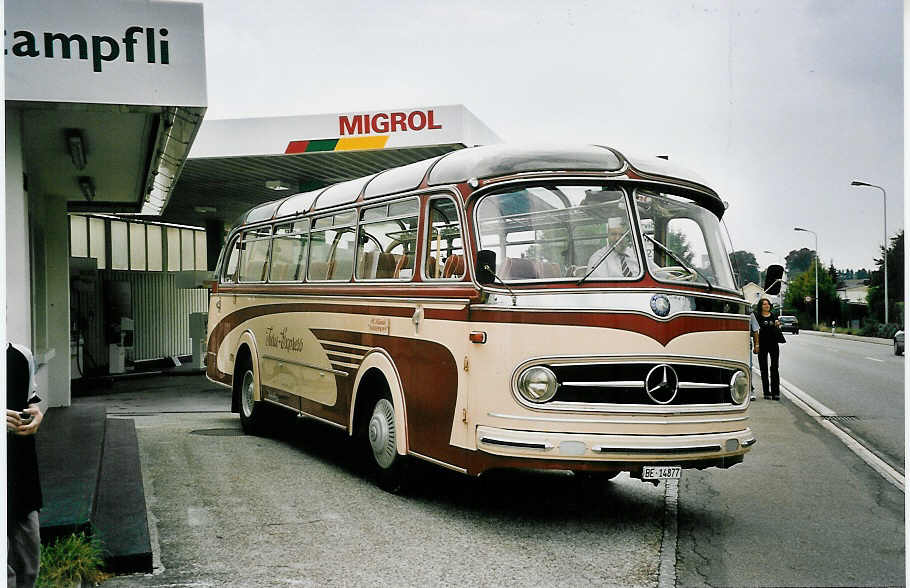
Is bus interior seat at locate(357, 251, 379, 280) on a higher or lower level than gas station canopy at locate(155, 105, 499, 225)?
lower

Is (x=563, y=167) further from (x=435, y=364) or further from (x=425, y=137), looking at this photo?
(x=425, y=137)

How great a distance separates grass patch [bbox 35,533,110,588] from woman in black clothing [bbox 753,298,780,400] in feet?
40.2

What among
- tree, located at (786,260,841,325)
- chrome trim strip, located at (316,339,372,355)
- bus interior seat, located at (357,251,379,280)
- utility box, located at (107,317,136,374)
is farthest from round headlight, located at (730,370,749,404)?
utility box, located at (107,317,136,374)

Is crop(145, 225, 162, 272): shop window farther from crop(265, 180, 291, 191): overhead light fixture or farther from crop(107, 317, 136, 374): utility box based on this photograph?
crop(265, 180, 291, 191): overhead light fixture

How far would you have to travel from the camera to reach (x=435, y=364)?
23.4 feet

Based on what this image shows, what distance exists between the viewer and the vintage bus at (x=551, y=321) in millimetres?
6273

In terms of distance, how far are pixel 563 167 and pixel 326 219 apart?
3.65 m

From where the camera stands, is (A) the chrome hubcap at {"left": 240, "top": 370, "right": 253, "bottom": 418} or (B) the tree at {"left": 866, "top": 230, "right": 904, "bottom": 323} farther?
(A) the chrome hubcap at {"left": 240, "top": 370, "right": 253, "bottom": 418}

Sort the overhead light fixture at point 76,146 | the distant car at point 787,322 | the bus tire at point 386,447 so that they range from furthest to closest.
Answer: the distant car at point 787,322, the overhead light fixture at point 76,146, the bus tire at point 386,447

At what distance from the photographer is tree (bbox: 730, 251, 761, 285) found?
7445 millimetres

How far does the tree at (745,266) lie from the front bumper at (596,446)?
159cm

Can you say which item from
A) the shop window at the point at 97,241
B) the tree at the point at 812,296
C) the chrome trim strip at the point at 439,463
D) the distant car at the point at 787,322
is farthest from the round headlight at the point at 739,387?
the shop window at the point at 97,241

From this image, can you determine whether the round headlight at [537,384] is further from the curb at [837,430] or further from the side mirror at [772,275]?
the curb at [837,430]

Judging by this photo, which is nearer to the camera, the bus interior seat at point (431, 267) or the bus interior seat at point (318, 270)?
the bus interior seat at point (431, 267)
